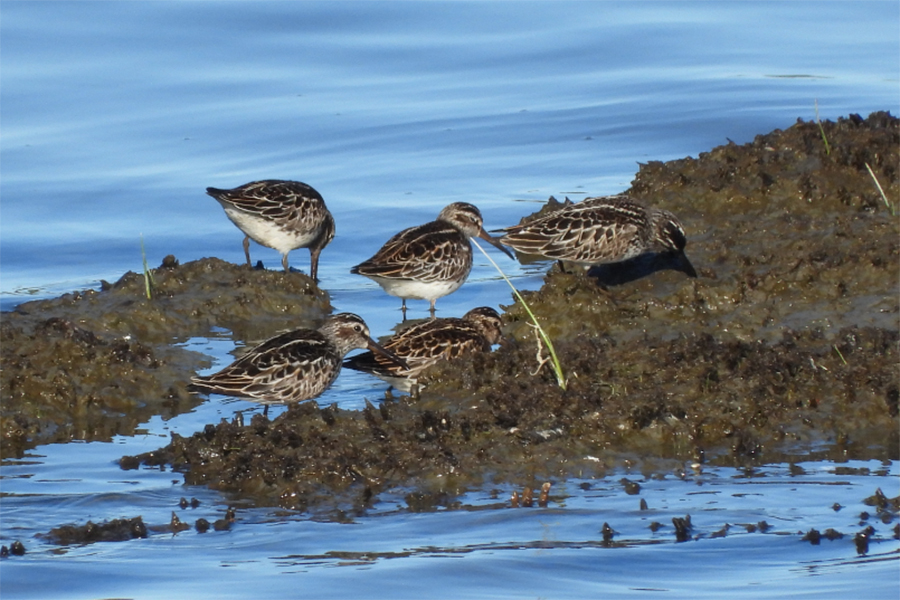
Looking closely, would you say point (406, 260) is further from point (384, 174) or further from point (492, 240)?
point (384, 174)

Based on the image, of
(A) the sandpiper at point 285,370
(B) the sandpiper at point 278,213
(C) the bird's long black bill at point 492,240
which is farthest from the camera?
(C) the bird's long black bill at point 492,240

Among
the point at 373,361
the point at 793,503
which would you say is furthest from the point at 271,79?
the point at 793,503

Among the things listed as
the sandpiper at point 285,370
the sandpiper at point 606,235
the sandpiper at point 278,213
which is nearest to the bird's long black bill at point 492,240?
the sandpiper at point 606,235

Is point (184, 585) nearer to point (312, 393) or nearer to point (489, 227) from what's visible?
point (312, 393)

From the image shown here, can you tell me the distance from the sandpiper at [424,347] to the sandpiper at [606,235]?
5.27 feet

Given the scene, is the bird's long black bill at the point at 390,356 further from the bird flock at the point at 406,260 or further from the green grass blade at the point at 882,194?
the green grass blade at the point at 882,194

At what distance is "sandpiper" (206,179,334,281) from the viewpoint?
544 inches

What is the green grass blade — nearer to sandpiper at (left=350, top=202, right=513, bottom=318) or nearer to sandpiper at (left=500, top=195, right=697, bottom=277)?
sandpiper at (left=500, top=195, right=697, bottom=277)

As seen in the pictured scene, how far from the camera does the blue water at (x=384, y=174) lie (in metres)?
7.32

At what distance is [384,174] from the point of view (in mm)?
17891

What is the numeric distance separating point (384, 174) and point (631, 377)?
8623 millimetres

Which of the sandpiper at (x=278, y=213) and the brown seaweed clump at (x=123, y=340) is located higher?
the sandpiper at (x=278, y=213)

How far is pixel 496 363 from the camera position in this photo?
32.5 ft

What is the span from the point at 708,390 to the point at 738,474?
1029 mm
